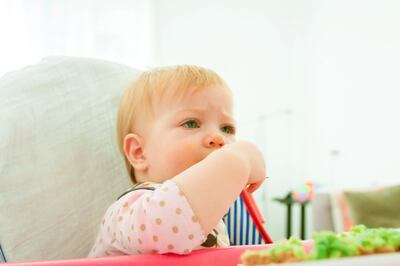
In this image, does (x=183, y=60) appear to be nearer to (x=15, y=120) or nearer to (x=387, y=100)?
(x=387, y=100)

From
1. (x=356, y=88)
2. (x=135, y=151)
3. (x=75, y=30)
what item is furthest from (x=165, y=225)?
(x=356, y=88)

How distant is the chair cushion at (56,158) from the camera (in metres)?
0.73

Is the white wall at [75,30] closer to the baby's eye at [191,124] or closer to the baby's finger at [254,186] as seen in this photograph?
the baby's eye at [191,124]

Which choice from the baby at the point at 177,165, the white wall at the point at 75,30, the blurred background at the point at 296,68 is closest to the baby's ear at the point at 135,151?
the baby at the point at 177,165

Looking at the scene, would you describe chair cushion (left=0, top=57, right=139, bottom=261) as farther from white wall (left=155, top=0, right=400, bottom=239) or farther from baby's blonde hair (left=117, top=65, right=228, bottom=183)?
white wall (left=155, top=0, right=400, bottom=239)

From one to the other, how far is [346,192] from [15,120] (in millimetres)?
1984

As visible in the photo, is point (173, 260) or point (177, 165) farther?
point (177, 165)

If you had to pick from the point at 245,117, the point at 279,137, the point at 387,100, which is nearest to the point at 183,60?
the point at 245,117

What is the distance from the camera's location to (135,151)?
81 cm

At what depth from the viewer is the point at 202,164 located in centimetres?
56

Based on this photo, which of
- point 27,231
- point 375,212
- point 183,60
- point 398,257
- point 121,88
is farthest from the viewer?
point 183,60

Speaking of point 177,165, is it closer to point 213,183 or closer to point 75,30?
point 213,183

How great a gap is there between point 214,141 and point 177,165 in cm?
7

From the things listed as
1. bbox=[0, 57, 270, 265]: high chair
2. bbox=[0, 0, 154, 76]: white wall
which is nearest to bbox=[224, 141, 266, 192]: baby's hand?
bbox=[0, 57, 270, 265]: high chair
